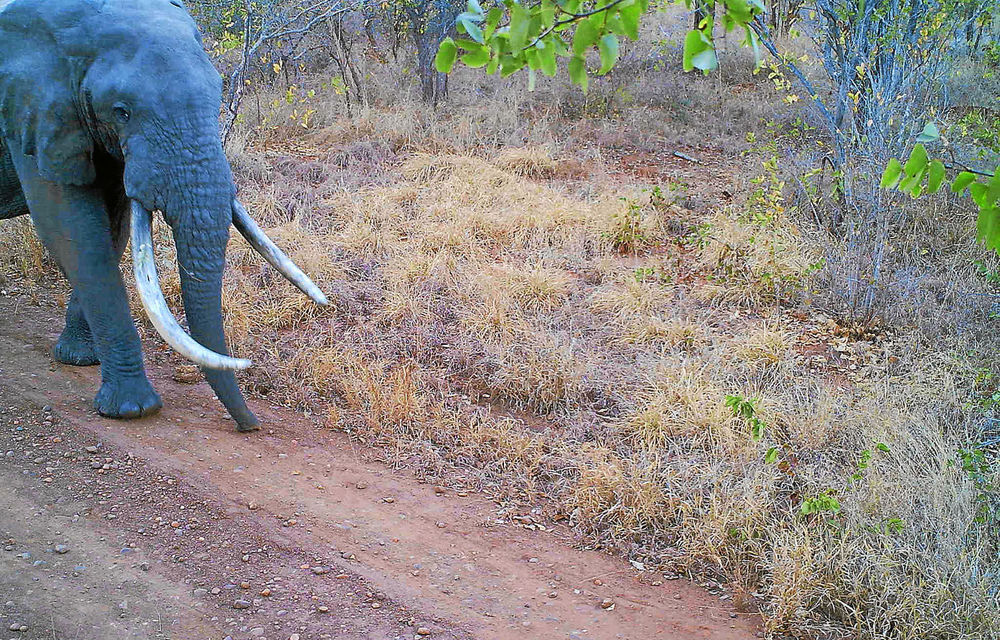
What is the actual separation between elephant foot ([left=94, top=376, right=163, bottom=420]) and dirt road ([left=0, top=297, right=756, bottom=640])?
0.22 ft

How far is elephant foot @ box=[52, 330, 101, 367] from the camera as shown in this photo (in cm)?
507

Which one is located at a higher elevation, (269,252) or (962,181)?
(962,181)

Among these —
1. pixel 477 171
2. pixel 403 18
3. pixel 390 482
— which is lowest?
pixel 390 482

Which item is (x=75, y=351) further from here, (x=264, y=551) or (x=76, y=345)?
(x=264, y=551)

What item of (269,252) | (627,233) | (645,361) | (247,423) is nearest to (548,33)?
(269,252)

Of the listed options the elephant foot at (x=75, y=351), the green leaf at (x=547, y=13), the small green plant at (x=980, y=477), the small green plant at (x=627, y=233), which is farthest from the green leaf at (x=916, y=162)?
the small green plant at (x=627, y=233)

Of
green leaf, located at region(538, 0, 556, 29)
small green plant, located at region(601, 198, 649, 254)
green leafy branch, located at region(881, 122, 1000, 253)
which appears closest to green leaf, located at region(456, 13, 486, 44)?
green leaf, located at region(538, 0, 556, 29)

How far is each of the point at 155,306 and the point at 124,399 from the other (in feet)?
3.05

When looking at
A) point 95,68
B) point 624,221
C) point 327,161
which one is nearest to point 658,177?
point 624,221

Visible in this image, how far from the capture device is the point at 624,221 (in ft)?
22.9

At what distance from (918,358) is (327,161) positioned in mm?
5793

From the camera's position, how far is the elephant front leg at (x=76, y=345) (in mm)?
5062

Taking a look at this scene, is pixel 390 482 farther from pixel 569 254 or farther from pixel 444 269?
pixel 569 254

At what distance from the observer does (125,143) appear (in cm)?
382
